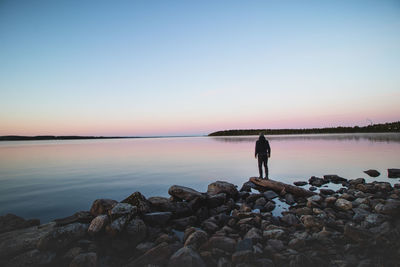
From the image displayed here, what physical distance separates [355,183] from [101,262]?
579 inches

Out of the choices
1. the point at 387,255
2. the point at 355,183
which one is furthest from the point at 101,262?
the point at 355,183

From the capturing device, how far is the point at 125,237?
654 cm

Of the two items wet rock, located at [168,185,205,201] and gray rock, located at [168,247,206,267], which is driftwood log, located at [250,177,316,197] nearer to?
wet rock, located at [168,185,205,201]

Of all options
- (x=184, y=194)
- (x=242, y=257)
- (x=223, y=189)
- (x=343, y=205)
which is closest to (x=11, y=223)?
(x=184, y=194)

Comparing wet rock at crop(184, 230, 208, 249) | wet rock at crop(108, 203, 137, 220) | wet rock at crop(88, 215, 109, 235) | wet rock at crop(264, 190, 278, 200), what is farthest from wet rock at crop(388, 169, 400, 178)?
wet rock at crop(88, 215, 109, 235)

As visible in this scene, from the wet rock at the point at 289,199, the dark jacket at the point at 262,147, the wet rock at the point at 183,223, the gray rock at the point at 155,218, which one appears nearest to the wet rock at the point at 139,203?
the gray rock at the point at 155,218

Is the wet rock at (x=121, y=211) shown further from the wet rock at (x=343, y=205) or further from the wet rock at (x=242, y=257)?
the wet rock at (x=343, y=205)

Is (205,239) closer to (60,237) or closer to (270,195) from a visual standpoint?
(60,237)

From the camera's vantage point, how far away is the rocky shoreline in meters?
5.19

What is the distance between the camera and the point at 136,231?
21.8 ft

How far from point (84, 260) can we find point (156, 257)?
1.79 m

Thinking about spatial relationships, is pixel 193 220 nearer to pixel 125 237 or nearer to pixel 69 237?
pixel 125 237

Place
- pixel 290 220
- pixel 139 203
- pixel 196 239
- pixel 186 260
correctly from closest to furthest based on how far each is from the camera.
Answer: pixel 186 260
pixel 196 239
pixel 290 220
pixel 139 203

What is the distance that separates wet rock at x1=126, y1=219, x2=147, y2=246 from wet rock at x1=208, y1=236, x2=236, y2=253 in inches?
87.7
